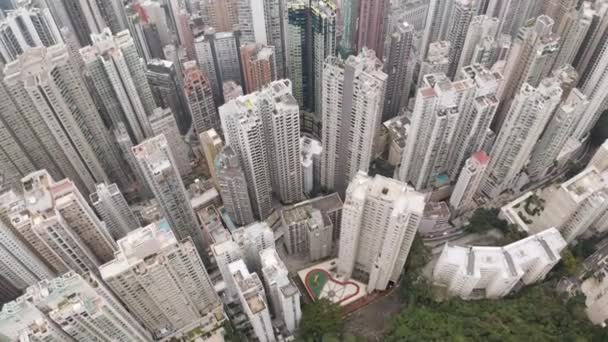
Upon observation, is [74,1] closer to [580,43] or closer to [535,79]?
[535,79]

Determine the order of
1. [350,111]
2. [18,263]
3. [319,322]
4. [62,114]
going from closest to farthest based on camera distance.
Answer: [18,263] < [319,322] < [350,111] < [62,114]

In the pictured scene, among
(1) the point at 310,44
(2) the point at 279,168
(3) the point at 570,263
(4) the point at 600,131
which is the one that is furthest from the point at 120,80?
(4) the point at 600,131

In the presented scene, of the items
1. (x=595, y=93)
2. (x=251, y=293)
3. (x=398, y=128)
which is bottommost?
(x=398, y=128)

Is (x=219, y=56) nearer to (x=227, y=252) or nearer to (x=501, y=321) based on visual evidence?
(x=227, y=252)

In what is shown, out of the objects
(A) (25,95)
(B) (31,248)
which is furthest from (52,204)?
(A) (25,95)

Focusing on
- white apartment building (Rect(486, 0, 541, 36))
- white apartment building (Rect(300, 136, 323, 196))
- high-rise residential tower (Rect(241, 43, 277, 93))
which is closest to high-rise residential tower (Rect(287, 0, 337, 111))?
high-rise residential tower (Rect(241, 43, 277, 93))

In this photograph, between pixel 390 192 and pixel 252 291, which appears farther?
pixel 390 192

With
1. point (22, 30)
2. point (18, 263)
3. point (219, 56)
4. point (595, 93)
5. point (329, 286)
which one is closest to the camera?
point (18, 263)
